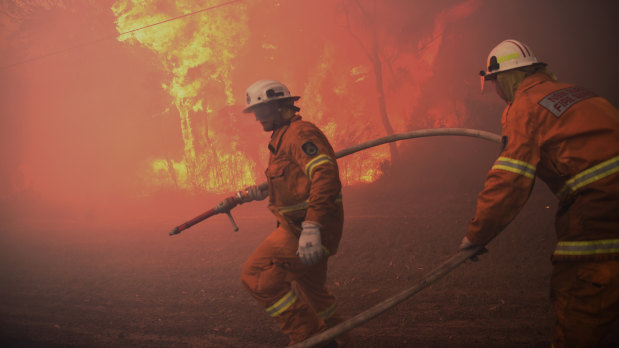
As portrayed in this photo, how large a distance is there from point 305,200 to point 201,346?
8.43 ft

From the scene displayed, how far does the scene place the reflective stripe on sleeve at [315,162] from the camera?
2660mm

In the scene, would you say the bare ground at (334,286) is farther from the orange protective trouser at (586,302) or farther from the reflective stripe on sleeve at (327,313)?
the orange protective trouser at (586,302)

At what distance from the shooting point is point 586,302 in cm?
192

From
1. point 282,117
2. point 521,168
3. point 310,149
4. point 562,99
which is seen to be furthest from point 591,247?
point 282,117

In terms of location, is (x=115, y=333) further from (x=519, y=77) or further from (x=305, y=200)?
(x=519, y=77)

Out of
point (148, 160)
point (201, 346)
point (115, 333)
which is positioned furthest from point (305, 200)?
point (148, 160)

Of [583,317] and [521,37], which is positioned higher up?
[521,37]

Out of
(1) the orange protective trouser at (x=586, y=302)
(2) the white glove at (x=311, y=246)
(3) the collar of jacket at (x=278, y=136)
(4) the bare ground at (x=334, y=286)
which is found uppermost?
(3) the collar of jacket at (x=278, y=136)

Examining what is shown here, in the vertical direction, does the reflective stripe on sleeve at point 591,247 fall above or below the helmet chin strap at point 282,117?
below

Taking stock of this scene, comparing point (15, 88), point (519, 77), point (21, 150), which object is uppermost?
point (15, 88)

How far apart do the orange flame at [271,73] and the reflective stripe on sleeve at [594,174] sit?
34.4 feet

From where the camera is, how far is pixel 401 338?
3.56 meters

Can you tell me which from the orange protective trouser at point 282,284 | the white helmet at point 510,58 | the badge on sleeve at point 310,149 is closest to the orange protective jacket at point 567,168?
the white helmet at point 510,58

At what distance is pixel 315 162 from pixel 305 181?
29cm
